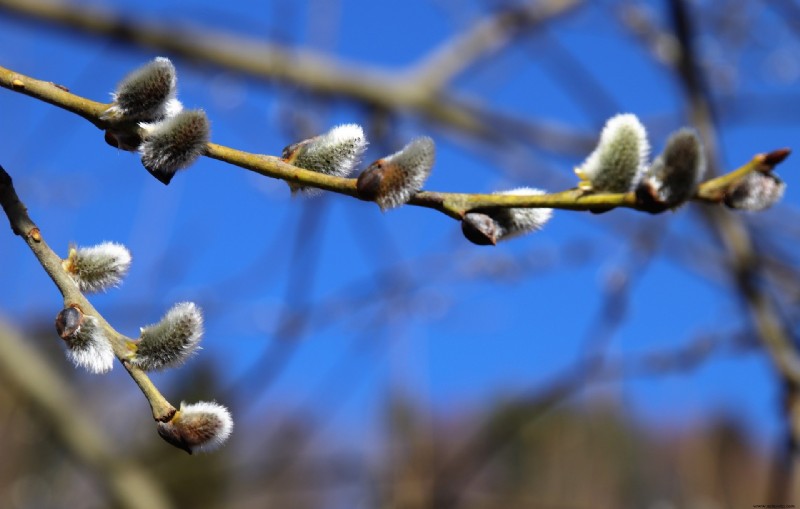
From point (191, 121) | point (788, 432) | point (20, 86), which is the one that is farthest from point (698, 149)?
point (788, 432)

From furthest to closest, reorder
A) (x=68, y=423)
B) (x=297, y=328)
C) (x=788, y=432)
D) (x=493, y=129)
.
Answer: (x=493, y=129) < (x=68, y=423) < (x=297, y=328) < (x=788, y=432)

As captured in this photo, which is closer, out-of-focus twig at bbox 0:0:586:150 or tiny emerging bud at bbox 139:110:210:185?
tiny emerging bud at bbox 139:110:210:185

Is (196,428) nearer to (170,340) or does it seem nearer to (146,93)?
(170,340)

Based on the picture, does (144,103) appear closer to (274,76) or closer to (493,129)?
(274,76)

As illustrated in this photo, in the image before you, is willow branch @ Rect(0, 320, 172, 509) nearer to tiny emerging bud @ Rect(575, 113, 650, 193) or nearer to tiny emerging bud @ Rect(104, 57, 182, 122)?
tiny emerging bud @ Rect(104, 57, 182, 122)

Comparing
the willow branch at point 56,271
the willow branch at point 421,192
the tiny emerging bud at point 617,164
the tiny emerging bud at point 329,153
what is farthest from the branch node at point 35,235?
the tiny emerging bud at point 617,164

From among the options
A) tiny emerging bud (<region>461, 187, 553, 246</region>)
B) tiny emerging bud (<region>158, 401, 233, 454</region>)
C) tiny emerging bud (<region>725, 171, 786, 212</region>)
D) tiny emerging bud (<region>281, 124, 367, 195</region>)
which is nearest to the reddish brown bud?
tiny emerging bud (<region>158, 401, 233, 454</region>)
